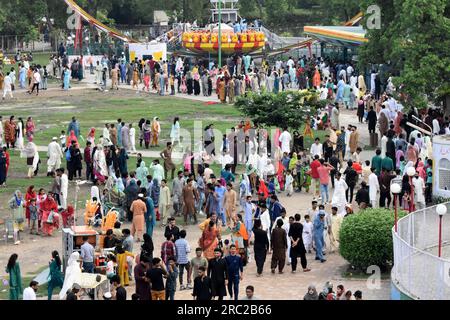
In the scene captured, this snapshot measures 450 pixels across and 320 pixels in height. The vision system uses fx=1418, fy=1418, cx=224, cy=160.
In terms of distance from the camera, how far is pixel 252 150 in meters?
35.5

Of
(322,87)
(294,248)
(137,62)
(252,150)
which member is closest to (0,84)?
(137,62)

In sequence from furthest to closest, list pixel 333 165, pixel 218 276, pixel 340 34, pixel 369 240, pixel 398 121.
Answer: pixel 340 34 < pixel 398 121 < pixel 333 165 < pixel 369 240 < pixel 218 276

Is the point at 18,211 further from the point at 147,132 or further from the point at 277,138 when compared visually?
the point at 147,132

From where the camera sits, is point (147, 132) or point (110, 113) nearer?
point (147, 132)

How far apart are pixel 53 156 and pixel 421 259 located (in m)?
14.6

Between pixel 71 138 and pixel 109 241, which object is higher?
pixel 71 138

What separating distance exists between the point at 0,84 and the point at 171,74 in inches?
256

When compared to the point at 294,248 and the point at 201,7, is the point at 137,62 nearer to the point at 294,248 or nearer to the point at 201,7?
the point at 201,7

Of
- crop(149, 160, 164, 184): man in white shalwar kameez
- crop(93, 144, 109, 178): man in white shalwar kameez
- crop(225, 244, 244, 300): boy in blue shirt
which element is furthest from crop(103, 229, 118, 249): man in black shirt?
crop(93, 144, 109, 178): man in white shalwar kameez

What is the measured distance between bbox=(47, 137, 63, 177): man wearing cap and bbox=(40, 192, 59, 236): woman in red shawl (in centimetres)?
501

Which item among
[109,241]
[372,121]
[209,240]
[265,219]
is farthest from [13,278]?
[372,121]

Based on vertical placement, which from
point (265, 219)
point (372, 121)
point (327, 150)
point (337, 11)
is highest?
point (337, 11)

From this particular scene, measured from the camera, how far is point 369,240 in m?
25.3

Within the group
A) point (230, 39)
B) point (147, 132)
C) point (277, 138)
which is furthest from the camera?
point (230, 39)
